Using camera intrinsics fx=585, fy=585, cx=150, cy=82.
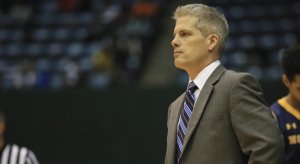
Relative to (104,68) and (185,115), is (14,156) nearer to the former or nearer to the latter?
(185,115)

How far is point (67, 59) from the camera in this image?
1062 centimetres

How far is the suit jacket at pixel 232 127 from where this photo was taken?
260 cm

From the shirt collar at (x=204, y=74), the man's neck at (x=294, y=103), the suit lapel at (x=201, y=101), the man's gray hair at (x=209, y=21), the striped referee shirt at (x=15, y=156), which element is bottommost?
the striped referee shirt at (x=15, y=156)

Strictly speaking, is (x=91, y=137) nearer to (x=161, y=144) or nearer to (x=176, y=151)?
(x=161, y=144)

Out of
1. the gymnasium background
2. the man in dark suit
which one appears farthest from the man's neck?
the gymnasium background

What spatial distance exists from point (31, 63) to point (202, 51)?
8130 millimetres

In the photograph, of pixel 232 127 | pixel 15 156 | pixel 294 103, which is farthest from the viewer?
pixel 15 156

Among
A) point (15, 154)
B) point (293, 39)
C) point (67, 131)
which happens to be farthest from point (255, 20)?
point (15, 154)

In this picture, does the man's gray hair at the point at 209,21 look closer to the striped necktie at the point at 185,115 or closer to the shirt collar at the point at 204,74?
the shirt collar at the point at 204,74

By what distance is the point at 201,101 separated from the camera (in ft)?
9.18

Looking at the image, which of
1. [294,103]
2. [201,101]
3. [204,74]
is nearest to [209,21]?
[204,74]

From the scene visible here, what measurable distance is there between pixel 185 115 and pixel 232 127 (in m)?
→ 0.29

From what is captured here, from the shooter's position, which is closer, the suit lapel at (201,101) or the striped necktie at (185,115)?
the suit lapel at (201,101)

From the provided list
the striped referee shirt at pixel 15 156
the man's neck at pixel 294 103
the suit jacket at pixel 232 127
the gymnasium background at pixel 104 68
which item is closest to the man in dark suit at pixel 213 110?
the suit jacket at pixel 232 127
